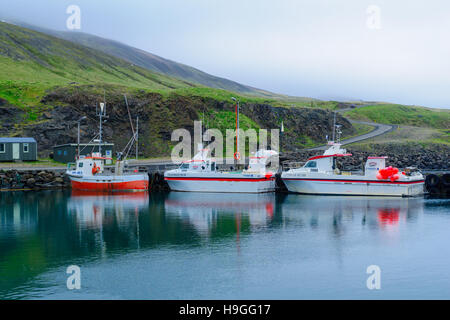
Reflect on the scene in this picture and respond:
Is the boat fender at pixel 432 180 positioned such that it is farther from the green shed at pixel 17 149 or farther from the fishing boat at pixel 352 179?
the green shed at pixel 17 149

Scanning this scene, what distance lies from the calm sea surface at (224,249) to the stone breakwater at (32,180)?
8.69 m

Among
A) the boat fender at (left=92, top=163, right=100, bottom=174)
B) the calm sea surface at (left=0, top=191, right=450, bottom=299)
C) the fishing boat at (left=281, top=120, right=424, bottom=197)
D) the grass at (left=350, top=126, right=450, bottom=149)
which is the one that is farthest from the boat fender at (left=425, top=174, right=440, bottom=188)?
the boat fender at (left=92, top=163, right=100, bottom=174)

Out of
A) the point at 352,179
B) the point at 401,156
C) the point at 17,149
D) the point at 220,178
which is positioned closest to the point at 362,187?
the point at 352,179

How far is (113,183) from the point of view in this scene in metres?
50.2

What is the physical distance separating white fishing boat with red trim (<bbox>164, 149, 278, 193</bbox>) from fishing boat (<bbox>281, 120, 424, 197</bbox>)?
8.06 feet

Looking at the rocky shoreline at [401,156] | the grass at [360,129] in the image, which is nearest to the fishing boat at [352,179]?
the rocky shoreline at [401,156]

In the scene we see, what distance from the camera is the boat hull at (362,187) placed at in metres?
45.6

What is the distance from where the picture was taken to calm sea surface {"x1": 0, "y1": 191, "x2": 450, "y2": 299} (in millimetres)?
18641

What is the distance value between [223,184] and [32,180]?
21545 mm

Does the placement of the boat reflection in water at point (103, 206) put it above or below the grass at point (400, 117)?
below

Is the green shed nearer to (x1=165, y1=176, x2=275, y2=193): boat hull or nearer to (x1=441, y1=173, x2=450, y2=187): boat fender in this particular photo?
(x1=165, y1=176, x2=275, y2=193): boat hull

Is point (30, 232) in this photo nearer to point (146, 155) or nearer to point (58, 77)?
point (146, 155)

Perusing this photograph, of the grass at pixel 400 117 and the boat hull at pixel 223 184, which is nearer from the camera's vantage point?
the boat hull at pixel 223 184

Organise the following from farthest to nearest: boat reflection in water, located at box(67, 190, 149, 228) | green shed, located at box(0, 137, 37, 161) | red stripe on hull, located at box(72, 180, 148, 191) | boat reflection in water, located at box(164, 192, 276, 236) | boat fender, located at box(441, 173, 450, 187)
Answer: green shed, located at box(0, 137, 37, 161), red stripe on hull, located at box(72, 180, 148, 191), boat fender, located at box(441, 173, 450, 187), boat reflection in water, located at box(67, 190, 149, 228), boat reflection in water, located at box(164, 192, 276, 236)
